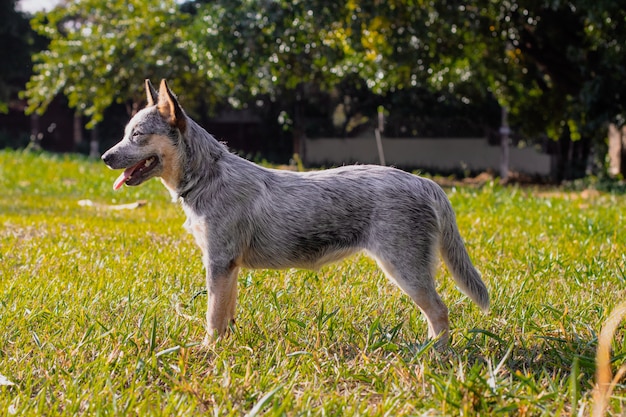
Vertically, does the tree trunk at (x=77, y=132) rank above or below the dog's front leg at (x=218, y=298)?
below

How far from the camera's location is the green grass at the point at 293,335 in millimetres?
2811

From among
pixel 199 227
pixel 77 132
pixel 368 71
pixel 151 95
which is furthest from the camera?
pixel 77 132

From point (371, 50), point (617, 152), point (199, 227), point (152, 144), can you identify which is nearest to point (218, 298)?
point (199, 227)

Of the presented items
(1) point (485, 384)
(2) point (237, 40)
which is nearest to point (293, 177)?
(1) point (485, 384)

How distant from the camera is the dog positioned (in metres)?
3.71

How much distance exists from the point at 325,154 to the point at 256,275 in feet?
76.9

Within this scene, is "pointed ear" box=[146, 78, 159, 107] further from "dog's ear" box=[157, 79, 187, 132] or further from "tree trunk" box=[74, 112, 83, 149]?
"tree trunk" box=[74, 112, 83, 149]

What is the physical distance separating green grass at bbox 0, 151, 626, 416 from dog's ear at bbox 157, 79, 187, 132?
1070mm

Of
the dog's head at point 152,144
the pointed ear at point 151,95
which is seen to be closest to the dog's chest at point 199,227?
the dog's head at point 152,144

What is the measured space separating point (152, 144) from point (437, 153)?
985 inches

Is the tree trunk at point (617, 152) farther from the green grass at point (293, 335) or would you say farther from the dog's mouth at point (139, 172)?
the dog's mouth at point (139, 172)

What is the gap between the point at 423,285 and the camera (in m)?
3.67

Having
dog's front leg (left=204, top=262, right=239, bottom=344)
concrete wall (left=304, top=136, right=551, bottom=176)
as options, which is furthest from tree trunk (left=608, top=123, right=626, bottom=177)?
dog's front leg (left=204, top=262, right=239, bottom=344)

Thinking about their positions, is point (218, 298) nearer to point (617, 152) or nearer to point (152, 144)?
point (152, 144)
